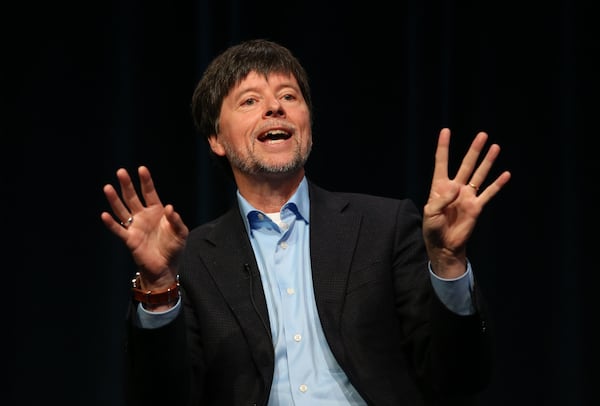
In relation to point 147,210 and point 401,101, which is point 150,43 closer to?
point 401,101

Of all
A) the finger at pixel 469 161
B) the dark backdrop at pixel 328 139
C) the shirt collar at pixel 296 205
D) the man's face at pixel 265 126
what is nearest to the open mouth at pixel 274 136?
the man's face at pixel 265 126

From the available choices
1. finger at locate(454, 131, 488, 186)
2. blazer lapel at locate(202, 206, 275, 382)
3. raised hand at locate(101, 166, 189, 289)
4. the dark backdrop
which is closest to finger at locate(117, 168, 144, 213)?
raised hand at locate(101, 166, 189, 289)

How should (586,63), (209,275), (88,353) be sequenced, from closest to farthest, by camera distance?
(209,275)
(88,353)
(586,63)

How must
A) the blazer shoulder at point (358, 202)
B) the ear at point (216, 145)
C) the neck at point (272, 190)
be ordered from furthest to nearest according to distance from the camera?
the ear at point (216, 145) < the neck at point (272, 190) < the blazer shoulder at point (358, 202)

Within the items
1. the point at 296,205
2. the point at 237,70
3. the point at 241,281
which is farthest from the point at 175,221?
the point at 237,70

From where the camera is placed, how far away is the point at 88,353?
8.48ft

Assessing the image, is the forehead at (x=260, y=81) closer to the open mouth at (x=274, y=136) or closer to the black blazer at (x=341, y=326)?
the open mouth at (x=274, y=136)

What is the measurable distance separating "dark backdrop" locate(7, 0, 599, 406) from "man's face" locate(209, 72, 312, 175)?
0.46m

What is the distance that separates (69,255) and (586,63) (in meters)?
1.78

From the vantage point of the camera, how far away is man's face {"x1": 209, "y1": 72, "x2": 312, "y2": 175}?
2111mm

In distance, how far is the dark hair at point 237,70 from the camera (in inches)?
87.8

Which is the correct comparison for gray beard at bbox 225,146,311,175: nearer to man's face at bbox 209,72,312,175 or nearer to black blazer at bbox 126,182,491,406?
man's face at bbox 209,72,312,175

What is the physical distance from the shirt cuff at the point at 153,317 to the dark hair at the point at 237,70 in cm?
73

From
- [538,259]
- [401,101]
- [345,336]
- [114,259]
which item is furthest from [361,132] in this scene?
[345,336]
